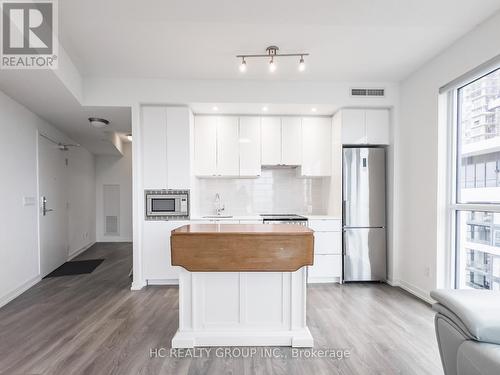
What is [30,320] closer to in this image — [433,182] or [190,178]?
[190,178]

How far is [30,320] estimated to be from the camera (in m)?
2.59

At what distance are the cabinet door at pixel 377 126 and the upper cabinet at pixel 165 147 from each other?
259cm

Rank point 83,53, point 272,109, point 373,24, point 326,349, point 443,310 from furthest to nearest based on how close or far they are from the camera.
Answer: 1. point 272,109
2. point 83,53
3. point 373,24
4. point 326,349
5. point 443,310

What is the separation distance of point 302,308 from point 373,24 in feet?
8.63

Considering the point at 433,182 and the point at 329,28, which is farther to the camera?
the point at 433,182

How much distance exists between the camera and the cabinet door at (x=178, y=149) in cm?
357

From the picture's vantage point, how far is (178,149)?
11.7 feet

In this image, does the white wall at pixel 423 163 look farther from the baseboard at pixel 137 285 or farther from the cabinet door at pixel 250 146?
the baseboard at pixel 137 285

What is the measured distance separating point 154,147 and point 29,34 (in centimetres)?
164

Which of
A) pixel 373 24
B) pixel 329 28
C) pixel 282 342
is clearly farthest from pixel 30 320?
pixel 373 24

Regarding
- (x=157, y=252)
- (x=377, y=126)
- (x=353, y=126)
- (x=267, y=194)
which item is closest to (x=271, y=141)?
(x=267, y=194)

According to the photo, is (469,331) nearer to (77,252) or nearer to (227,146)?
(227,146)

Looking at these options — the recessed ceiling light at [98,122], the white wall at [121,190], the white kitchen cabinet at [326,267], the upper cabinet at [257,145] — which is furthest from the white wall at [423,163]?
the white wall at [121,190]

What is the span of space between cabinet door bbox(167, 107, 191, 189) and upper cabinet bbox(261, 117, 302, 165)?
1.18 meters
